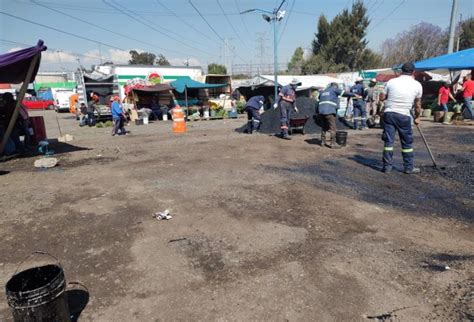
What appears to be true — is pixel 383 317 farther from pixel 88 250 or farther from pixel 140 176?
pixel 140 176

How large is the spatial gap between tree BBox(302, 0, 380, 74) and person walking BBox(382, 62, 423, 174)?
153 feet

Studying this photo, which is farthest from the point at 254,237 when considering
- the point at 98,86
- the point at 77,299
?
the point at 98,86

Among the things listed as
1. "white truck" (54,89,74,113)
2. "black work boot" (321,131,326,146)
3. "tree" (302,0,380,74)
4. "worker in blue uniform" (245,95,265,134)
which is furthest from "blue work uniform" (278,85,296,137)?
"tree" (302,0,380,74)

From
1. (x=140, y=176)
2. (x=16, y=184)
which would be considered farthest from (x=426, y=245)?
(x=16, y=184)

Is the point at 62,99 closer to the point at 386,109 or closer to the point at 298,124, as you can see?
the point at 298,124

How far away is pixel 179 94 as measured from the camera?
80.8 feet

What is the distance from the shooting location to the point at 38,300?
8.00 ft

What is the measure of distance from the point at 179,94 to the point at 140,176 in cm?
1818

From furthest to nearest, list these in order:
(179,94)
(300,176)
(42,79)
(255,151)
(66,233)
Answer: (42,79) → (179,94) → (255,151) → (300,176) → (66,233)

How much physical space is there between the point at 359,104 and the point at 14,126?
11.7 m

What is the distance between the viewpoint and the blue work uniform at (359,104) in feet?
43.8

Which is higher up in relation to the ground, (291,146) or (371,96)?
(371,96)

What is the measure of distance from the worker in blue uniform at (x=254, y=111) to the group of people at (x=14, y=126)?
7.20m

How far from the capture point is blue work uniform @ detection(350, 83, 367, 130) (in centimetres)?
1334
